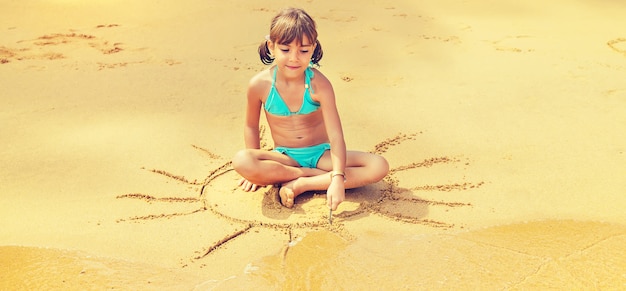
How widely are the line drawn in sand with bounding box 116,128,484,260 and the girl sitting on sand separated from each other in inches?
2.2

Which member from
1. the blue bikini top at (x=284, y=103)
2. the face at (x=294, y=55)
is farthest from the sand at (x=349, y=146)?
the face at (x=294, y=55)

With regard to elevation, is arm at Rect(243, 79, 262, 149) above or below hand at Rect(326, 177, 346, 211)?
above

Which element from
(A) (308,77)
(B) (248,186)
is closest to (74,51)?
(B) (248,186)

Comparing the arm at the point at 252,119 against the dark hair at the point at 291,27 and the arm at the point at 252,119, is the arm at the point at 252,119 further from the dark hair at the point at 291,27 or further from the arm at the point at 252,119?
the dark hair at the point at 291,27

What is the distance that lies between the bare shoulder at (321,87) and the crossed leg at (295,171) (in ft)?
0.89

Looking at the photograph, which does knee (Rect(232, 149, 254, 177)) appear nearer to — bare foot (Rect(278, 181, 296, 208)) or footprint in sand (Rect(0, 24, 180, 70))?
bare foot (Rect(278, 181, 296, 208))

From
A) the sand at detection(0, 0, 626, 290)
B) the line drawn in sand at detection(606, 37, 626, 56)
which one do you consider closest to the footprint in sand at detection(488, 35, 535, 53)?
the sand at detection(0, 0, 626, 290)

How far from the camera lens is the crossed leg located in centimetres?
270

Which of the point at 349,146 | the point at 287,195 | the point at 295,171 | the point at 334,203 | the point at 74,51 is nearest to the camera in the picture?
the point at 334,203

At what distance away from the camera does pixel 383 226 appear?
2.55 metres

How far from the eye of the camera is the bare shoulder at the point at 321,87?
2717mm

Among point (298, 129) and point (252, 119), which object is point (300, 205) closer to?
point (298, 129)

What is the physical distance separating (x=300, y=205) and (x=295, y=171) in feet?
0.51

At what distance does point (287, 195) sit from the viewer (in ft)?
8.75
